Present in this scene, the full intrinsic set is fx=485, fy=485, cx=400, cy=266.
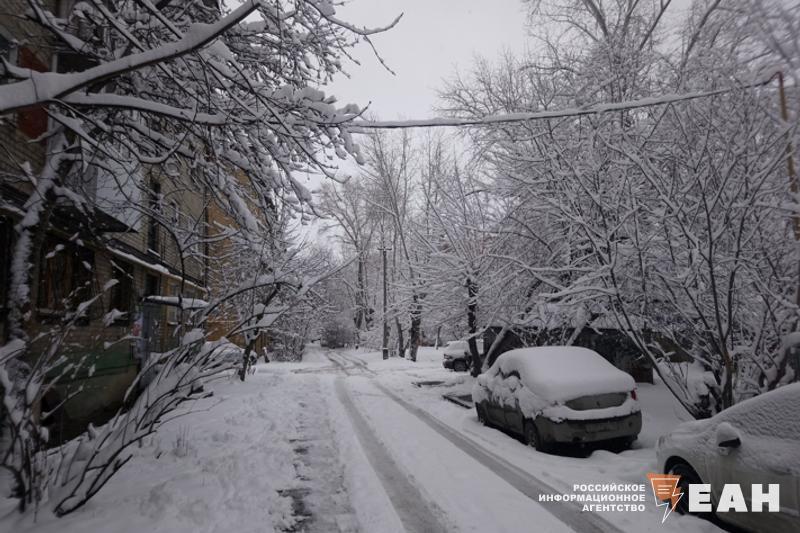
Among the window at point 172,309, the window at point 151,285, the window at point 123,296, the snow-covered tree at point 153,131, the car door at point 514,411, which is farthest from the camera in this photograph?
the window at point 172,309

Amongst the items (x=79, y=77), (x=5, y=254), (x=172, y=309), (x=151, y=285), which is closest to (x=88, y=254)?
(x=5, y=254)

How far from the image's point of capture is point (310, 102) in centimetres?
470

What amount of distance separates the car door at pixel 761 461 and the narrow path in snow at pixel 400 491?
2689 mm

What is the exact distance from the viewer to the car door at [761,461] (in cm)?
388

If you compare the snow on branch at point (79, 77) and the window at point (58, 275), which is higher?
the snow on branch at point (79, 77)

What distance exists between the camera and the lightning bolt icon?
5195mm

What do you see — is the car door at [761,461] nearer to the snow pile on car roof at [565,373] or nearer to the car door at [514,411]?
the snow pile on car roof at [565,373]

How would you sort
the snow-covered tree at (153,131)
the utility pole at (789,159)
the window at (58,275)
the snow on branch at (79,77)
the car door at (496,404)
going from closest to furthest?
the snow on branch at (79,77) < the snow-covered tree at (153,131) < the utility pole at (789,159) < the window at (58,275) < the car door at (496,404)

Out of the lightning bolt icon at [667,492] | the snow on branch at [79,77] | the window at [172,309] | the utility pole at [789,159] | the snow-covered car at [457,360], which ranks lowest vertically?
the snow-covered car at [457,360]

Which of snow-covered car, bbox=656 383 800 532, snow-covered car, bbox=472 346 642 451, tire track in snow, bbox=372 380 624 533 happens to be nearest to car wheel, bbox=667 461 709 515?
snow-covered car, bbox=656 383 800 532

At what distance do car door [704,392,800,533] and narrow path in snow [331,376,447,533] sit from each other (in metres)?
2.69

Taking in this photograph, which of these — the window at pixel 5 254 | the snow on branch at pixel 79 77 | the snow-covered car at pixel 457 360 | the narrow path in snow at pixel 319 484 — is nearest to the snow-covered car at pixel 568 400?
the narrow path in snow at pixel 319 484

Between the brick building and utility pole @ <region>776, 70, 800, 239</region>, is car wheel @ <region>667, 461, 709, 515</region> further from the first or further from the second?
the brick building

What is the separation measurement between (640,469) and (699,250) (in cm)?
326
